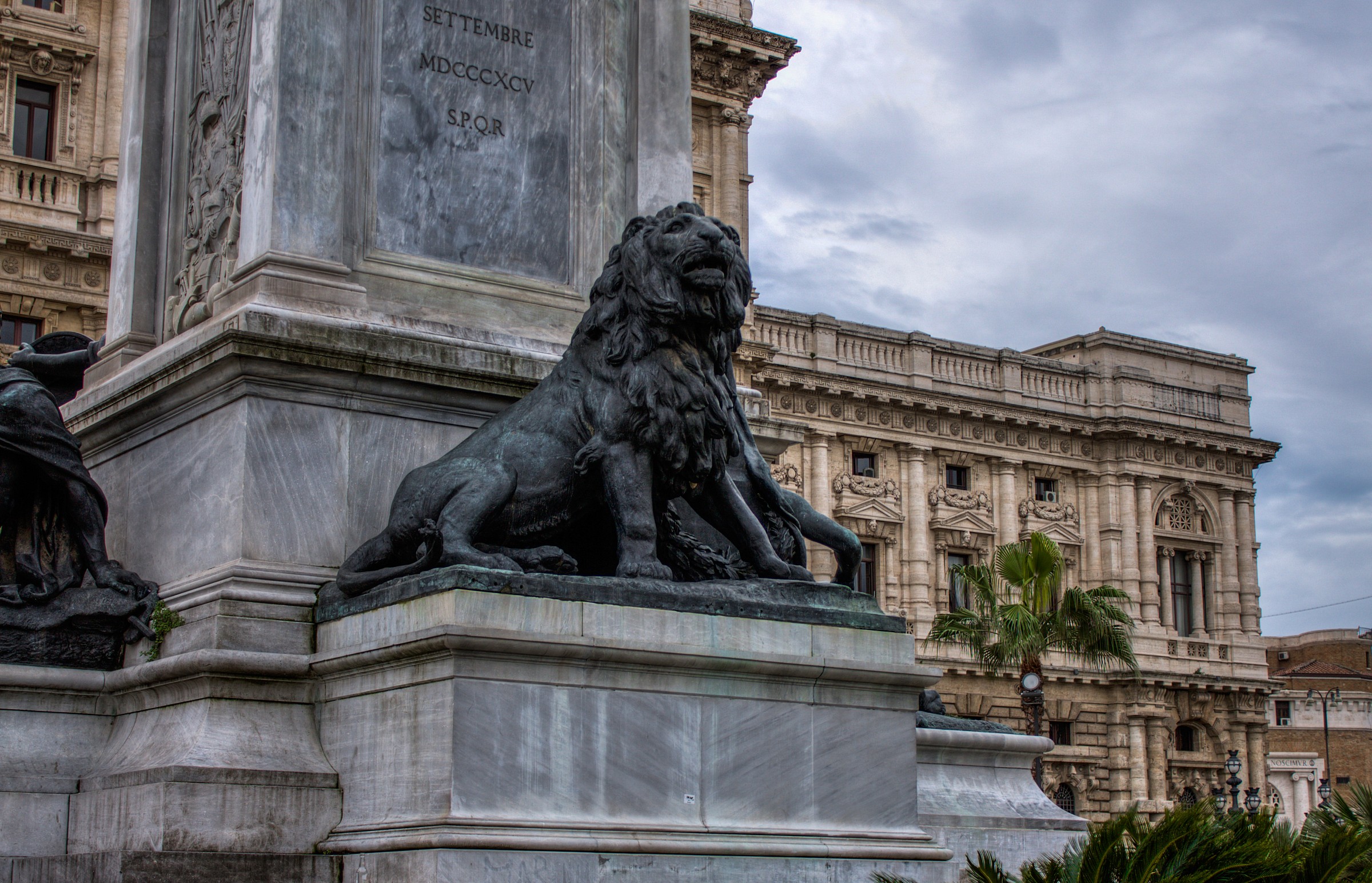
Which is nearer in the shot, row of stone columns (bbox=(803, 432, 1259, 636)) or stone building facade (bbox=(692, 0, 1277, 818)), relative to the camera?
stone building facade (bbox=(692, 0, 1277, 818))

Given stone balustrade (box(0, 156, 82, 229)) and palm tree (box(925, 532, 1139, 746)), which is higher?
stone balustrade (box(0, 156, 82, 229))

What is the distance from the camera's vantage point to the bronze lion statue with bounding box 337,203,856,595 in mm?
6684

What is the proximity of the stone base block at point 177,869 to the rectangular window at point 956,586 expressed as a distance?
4405cm

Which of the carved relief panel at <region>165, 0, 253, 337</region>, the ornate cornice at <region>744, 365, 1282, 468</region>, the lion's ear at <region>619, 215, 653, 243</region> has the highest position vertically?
the ornate cornice at <region>744, 365, 1282, 468</region>

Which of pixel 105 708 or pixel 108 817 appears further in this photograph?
pixel 105 708

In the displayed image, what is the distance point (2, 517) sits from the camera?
7273 millimetres

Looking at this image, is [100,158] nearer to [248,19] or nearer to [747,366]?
[747,366]

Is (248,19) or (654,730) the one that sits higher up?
(248,19)

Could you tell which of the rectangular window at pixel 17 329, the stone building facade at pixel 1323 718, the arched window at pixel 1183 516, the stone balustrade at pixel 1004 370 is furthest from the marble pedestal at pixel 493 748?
the stone building facade at pixel 1323 718

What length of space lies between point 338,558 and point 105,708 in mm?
1108

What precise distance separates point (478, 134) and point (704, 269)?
6.39ft

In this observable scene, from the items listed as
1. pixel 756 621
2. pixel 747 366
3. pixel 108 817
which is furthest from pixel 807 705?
pixel 747 366

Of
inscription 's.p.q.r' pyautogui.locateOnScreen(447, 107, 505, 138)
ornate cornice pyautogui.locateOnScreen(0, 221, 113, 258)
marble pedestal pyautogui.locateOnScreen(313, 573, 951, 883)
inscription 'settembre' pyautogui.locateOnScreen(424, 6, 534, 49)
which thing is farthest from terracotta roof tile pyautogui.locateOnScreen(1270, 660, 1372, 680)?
marble pedestal pyautogui.locateOnScreen(313, 573, 951, 883)

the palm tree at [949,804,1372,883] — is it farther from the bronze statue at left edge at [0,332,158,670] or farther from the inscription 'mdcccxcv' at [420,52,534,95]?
the inscription 'mdcccxcv' at [420,52,534,95]
